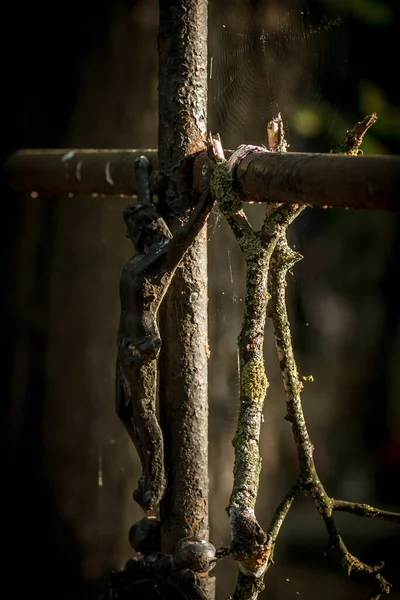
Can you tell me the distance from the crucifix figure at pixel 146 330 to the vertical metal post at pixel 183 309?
0.10 ft

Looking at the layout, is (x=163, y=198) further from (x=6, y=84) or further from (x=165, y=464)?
(x=6, y=84)

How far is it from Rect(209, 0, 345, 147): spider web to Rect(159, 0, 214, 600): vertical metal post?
0.08 m

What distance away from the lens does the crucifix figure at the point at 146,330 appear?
788mm

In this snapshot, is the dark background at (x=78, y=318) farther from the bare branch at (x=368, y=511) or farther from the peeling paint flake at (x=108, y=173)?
the bare branch at (x=368, y=511)

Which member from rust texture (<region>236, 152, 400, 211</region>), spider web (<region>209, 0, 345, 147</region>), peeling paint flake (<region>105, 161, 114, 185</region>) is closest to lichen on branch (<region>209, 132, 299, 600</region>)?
rust texture (<region>236, 152, 400, 211</region>)

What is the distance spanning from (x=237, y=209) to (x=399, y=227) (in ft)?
2.92

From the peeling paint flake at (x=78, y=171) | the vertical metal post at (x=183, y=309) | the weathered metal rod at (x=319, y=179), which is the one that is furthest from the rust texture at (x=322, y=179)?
the peeling paint flake at (x=78, y=171)

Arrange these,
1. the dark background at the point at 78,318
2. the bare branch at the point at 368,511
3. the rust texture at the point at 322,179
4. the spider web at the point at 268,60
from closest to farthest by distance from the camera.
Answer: the rust texture at the point at 322,179
the bare branch at the point at 368,511
the spider web at the point at 268,60
the dark background at the point at 78,318

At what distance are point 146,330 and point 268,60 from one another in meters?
0.30

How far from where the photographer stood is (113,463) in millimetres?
1317

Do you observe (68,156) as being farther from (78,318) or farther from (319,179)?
(319,179)

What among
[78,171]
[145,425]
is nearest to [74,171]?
[78,171]

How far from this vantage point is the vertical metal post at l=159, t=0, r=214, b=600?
2.72ft

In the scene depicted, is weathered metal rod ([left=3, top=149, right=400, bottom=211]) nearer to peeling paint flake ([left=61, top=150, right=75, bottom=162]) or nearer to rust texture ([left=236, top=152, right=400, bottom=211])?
rust texture ([left=236, top=152, right=400, bottom=211])
